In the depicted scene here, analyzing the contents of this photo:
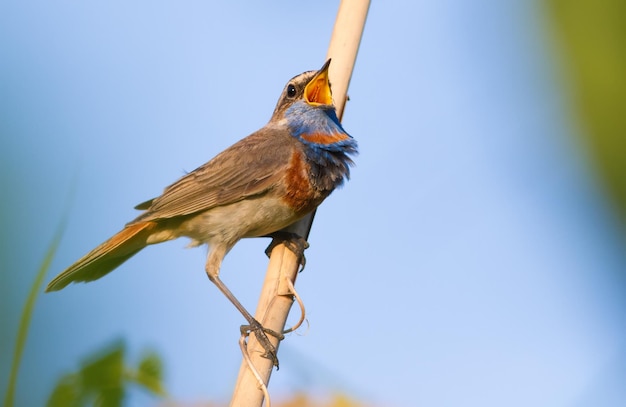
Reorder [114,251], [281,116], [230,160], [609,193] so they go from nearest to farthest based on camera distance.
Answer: [609,193]
[114,251]
[230,160]
[281,116]

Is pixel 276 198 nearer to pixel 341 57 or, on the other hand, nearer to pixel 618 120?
pixel 341 57

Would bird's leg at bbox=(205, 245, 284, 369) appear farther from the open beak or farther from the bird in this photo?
the open beak

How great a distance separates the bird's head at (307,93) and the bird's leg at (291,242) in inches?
27.4

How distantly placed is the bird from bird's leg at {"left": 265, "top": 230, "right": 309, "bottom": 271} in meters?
0.12

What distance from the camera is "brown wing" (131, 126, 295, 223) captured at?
139 inches

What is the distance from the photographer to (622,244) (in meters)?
0.75

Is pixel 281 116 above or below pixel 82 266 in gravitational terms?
above

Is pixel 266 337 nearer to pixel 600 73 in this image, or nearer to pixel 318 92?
pixel 318 92

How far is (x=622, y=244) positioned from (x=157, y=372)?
551 millimetres

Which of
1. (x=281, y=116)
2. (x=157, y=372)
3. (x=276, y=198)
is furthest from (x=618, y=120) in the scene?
(x=281, y=116)

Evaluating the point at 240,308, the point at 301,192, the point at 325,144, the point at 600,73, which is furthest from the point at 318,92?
the point at 600,73

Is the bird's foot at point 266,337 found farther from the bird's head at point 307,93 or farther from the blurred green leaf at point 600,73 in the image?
the blurred green leaf at point 600,73

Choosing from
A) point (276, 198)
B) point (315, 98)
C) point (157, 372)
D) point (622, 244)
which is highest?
point (315, 98)

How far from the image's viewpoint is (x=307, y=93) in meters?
3.61
